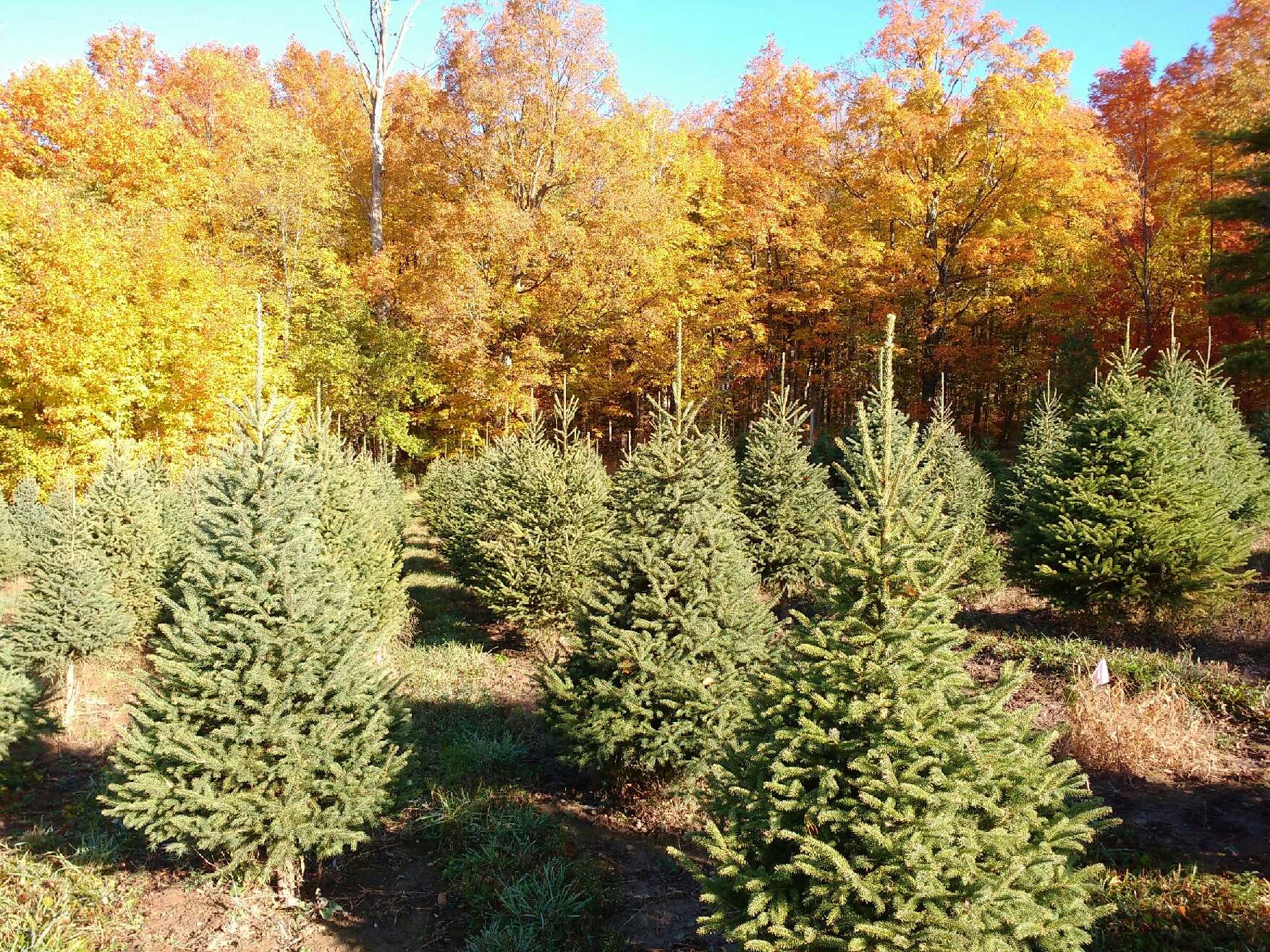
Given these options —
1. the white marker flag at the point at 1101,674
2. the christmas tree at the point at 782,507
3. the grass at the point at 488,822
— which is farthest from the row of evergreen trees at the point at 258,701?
the white marker flag at the point at 1101,674

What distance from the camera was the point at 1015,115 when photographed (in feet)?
65.8

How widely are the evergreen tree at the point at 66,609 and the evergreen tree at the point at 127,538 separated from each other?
1.16 metres

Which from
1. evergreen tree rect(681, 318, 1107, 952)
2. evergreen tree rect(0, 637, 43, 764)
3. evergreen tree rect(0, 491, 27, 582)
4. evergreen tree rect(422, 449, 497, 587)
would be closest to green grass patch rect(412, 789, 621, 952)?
evergreen tree rect(681, 318, 1107, 952)

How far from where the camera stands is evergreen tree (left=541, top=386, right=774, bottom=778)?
19.7 ft

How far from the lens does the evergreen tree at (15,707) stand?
247 inches

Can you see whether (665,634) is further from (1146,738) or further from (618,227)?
(618,227)

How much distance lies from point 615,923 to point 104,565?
346 inches

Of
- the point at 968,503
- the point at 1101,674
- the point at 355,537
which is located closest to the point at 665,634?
the point at 1101,674

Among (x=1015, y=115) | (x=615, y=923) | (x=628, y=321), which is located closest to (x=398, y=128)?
(x=628, y=321)

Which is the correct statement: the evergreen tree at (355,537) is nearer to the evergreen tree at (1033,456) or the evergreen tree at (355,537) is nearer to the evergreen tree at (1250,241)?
the evergreen tree at (1033,456)

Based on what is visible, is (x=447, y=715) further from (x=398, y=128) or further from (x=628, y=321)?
(x=398, y=128)

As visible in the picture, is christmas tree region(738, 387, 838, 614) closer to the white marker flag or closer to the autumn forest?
the white marker flag

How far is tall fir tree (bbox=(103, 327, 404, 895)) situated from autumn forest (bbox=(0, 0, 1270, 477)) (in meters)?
13.7

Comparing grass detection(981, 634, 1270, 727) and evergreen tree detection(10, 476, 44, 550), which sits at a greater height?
evergreen tree detection(10, 476, 44, 550)
